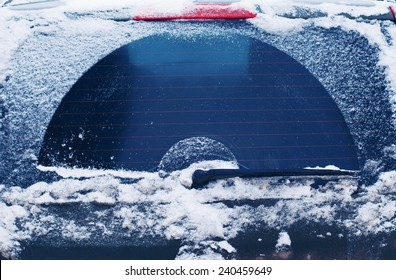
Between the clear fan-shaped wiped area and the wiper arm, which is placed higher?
the clear fan-shaped wiped area

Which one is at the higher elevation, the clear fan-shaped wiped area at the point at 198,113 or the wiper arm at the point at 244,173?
the clear fan-shaped wiped area at the point at 198,113

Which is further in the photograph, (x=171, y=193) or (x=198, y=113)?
(x=198, y=113)

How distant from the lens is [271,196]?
6.76ft

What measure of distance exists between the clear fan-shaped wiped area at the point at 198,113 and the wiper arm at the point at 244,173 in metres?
0.03

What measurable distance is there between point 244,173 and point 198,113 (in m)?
0.34

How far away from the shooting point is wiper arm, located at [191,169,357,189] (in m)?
2.05

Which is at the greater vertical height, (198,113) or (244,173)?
(198,113)

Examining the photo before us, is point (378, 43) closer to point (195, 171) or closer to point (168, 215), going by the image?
point (195, 171)

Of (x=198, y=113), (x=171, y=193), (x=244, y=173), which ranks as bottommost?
(x=171, y=193)

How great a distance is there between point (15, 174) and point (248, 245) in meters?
1.00

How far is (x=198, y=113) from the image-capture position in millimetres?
2174

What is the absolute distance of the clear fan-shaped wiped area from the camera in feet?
6.93

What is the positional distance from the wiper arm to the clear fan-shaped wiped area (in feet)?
0.11

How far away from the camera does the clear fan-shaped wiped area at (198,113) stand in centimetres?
211
